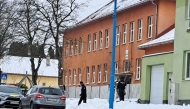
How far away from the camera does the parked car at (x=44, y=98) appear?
28.9m

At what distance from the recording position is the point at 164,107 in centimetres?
2758

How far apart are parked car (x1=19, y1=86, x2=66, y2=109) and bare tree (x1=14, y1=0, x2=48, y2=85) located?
22.2 metres

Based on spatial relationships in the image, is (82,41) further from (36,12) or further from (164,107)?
(164,107)

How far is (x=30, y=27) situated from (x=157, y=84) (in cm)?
2208

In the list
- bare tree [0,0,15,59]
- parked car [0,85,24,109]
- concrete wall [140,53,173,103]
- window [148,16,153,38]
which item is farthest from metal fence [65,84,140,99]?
parked car [0,85,24,109]

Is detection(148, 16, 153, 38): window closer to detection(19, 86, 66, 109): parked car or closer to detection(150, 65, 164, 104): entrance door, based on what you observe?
detection(150, 65, 164, 104): entrance door

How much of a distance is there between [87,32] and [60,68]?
34.4ft

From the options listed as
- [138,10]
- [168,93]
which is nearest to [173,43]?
[168,93]

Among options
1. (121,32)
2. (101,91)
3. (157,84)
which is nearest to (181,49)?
(157,84)

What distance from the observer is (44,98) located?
1142 inches

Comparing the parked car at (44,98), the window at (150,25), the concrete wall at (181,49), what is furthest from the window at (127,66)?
the parked car at (44,98)

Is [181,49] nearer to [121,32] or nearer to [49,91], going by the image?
[49,91]

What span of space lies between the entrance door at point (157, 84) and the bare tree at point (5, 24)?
820 inches

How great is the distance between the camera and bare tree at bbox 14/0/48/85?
5203 centimetres
